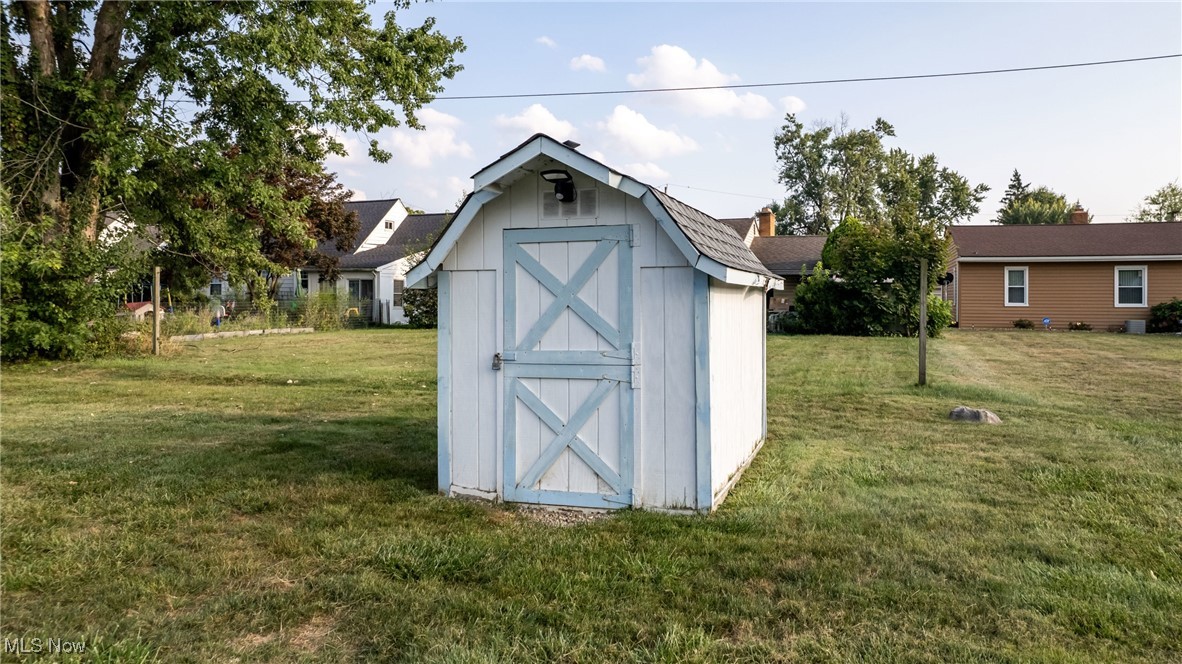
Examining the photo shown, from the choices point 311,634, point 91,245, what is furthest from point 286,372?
point 311,634

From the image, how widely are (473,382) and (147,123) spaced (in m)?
11.8

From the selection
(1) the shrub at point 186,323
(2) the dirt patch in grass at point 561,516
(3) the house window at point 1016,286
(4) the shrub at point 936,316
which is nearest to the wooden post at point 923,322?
(2) the dirt patch in grass at point 561,516

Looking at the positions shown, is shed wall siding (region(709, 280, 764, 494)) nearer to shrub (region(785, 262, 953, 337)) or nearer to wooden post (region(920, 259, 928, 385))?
wooden post (region(920, 259, 928, 385))

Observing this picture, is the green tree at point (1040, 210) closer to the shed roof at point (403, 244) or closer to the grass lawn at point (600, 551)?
the shed roof at point (403, 244)

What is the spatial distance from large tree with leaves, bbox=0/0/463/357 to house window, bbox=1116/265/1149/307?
2347 cm

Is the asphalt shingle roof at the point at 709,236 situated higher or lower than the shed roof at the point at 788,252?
lower

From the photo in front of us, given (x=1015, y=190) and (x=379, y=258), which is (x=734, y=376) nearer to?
(x=379, y=258)

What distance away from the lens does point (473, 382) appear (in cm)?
553

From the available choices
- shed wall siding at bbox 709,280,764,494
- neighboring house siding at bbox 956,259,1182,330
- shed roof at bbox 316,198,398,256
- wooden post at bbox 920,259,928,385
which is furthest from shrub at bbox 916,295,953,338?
shed roof at bbox 316,198,398,256

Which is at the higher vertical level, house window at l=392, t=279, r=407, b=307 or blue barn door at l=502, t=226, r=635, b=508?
house window at l=392, t=279, r=407, b=307

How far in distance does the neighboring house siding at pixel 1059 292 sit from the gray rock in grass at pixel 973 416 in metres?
19.1

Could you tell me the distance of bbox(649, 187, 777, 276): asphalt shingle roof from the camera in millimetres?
5000

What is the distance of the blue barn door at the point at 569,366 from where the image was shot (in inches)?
204

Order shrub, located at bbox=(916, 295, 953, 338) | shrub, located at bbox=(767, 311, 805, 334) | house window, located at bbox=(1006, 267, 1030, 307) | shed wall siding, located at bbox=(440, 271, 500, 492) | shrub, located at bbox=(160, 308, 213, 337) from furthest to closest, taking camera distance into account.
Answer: house window, located at bbox=(1006, 267, 1030, 307) < shrub, located at bbox=(767, 311, 805, 334) < shrub, located at bbox=(916, 295, 953, 338) < shrub, located at bbox=(160, 308, 213, 337) < shed wall siding, located at bbox=(440, 271, 500, 492)
